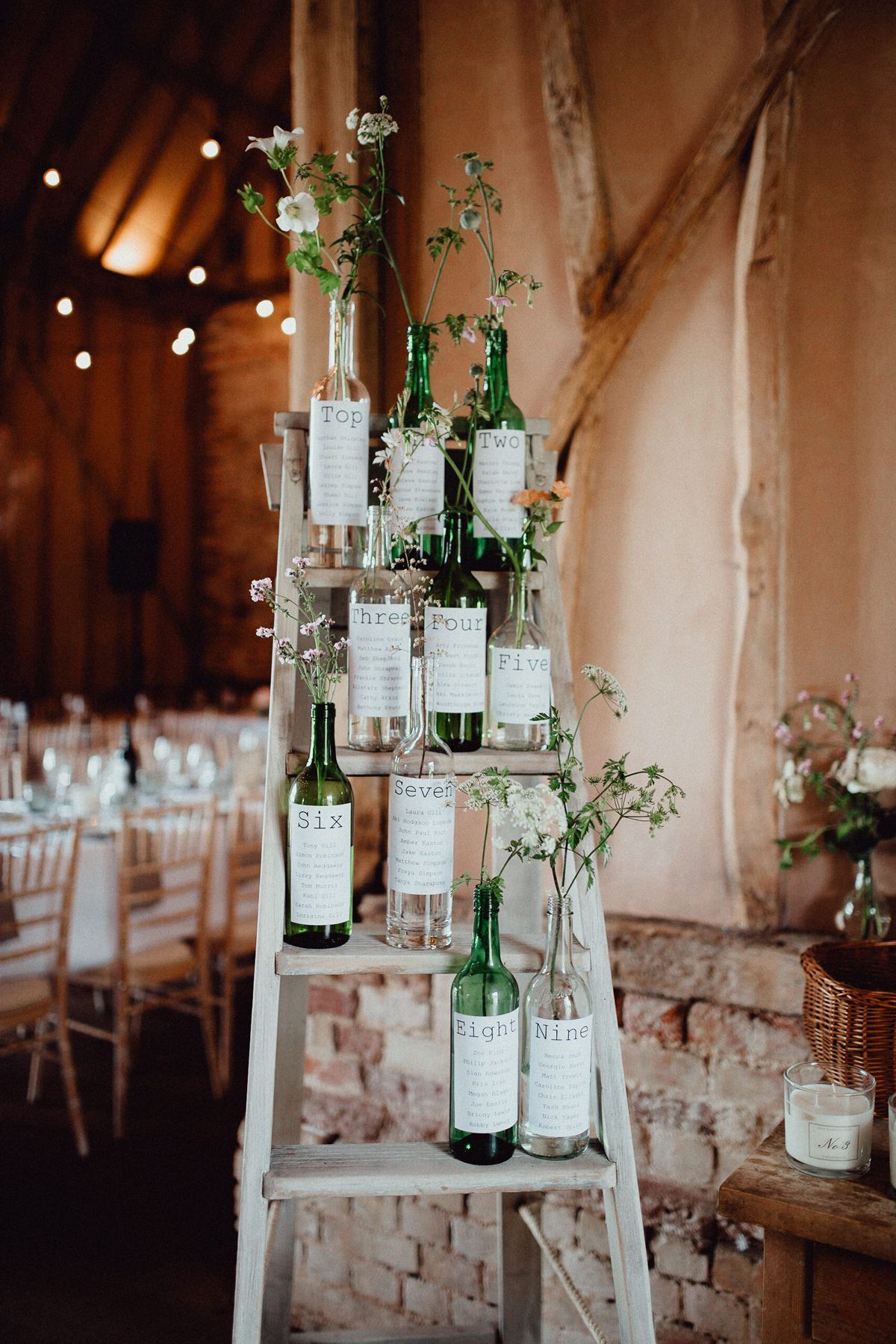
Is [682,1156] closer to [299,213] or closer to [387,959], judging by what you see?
[387,959]

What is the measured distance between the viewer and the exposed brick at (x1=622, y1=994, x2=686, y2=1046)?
206 centimetres

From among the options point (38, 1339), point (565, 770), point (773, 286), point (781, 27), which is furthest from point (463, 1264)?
point (781, 27)

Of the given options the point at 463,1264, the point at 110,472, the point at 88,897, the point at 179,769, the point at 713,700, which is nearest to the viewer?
the point at 713,700

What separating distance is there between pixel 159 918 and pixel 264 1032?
7.34 ft

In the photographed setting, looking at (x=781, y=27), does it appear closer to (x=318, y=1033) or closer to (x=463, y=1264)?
(x=318, y=1033)

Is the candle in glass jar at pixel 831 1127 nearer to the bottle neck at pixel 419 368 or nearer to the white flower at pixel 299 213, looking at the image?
the bottle neck at pixel 419 368

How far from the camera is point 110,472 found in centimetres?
837

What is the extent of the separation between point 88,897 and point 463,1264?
164 cm

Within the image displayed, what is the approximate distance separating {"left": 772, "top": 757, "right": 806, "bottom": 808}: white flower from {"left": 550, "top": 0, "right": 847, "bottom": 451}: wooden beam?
0.80m

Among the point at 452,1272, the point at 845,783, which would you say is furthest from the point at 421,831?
the point at 452,1272

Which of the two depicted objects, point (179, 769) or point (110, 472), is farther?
point (110, 472)

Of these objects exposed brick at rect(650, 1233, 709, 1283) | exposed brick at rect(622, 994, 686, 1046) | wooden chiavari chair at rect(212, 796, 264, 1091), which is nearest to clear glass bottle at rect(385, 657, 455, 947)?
exposed brick at rect(622, 994, 686, 1046)

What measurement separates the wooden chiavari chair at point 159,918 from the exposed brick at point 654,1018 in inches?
64.1

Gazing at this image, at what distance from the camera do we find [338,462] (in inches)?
54.0
